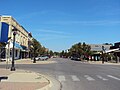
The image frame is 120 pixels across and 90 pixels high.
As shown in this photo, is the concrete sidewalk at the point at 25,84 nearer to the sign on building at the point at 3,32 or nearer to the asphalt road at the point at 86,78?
the asphalt road at the point at 86,78

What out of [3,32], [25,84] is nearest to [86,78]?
[25,84]

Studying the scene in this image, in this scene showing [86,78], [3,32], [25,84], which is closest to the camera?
[3,32]

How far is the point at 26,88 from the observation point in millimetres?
13422

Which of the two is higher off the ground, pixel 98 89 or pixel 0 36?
pixel 0 36

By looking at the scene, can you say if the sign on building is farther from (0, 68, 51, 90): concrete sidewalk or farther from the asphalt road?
the asphalt road

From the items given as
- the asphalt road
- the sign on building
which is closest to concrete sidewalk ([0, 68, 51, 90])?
the asphalt road

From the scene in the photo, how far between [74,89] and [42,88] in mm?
1685

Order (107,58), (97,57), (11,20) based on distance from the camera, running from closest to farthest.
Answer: (11,20)
(107,58)
(97,57)

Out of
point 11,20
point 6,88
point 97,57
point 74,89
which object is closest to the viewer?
point 6,88

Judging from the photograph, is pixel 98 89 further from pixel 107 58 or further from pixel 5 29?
pixel 107 58

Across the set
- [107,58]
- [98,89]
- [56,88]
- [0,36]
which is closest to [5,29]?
[0,36]

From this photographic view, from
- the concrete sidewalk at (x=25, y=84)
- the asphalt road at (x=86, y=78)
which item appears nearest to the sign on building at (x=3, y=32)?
the concrete sidewalk at (x=25, y=84)

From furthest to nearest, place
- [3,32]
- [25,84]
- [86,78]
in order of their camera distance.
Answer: [86,78] → [25,84] → [3,32]

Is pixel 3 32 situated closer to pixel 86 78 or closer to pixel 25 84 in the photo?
pixel 25 84
